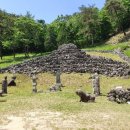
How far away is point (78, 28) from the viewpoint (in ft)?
461

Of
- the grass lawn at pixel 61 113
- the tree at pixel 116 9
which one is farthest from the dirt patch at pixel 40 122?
the tree at pixel 116 9

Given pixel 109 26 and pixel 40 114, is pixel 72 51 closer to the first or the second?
pixel 40 114

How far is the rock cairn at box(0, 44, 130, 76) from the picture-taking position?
235ft

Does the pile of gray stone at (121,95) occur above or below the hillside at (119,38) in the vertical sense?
below

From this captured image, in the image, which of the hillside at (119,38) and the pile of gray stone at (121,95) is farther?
the hillside at (119,38)

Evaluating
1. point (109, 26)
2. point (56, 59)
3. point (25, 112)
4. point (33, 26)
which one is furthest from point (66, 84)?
point (109, 26)

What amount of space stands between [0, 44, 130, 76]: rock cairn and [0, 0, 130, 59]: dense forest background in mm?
40530

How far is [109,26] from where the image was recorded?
468ft

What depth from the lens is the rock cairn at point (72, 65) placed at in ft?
235

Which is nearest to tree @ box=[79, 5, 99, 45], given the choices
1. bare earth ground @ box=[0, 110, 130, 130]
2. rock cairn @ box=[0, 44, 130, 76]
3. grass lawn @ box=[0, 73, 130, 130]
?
rock cairn @ box=[0, 44, 130, 76]

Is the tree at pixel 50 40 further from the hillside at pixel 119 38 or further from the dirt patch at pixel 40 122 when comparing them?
the dirt patch at pixel 40 122

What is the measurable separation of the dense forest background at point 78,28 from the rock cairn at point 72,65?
4053cm

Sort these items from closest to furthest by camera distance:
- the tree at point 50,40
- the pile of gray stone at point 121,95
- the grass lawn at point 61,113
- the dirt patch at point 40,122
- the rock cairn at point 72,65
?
1. the dirt patch at point 40,122
2. the grass lawn at point 61,113
3. the pile of gray stone at point 121,95
4. the rock cairn at point 72,65
5. the tree at point 50,40

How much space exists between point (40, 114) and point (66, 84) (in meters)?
27.3
